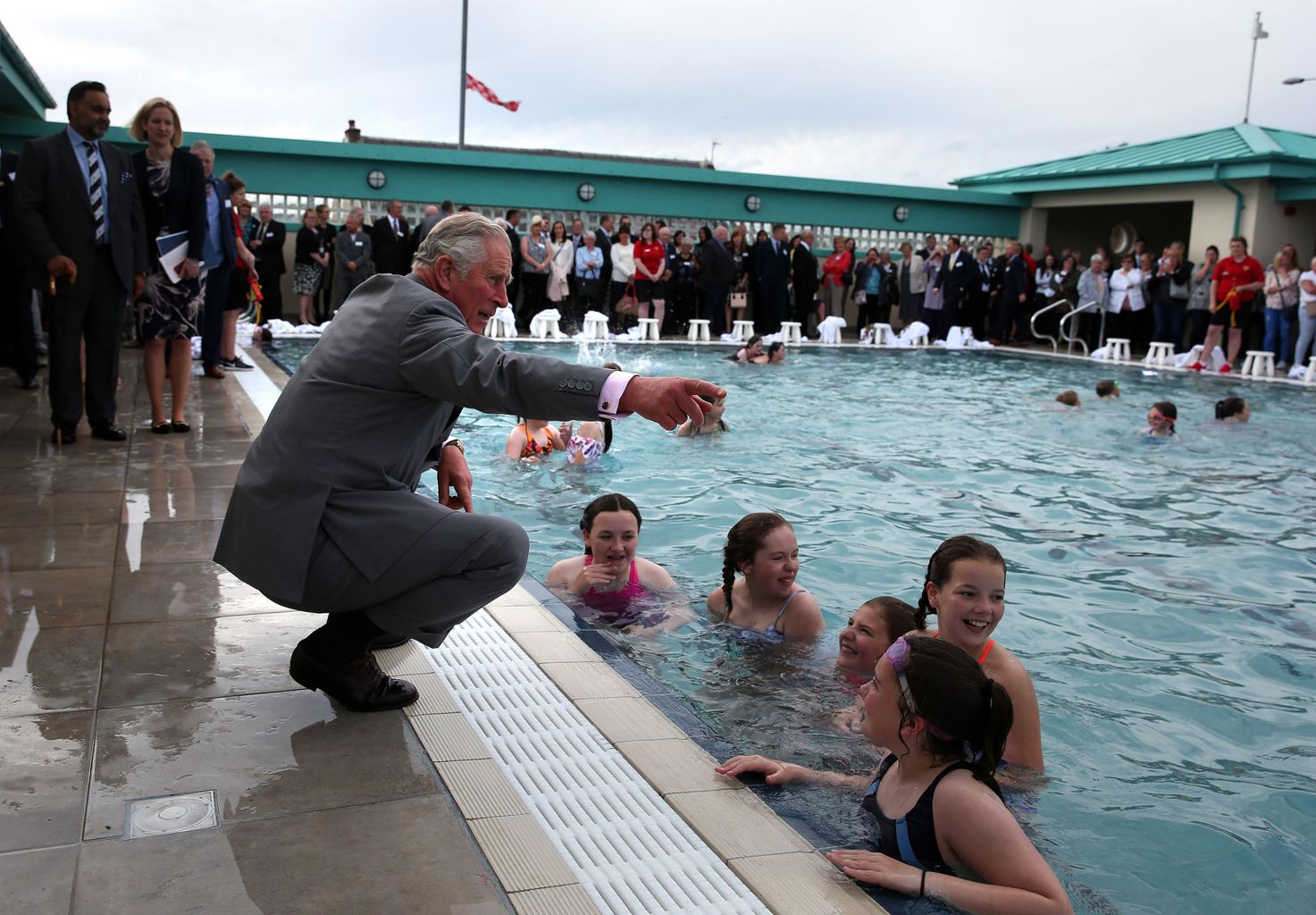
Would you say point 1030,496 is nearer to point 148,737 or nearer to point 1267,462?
point 1267,462

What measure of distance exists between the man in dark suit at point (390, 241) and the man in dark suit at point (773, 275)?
21.7ft

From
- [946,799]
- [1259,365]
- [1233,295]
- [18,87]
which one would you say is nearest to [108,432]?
[946,799]

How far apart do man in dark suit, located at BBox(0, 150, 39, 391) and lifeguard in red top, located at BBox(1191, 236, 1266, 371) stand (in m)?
16.0

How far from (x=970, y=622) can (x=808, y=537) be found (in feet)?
11.8

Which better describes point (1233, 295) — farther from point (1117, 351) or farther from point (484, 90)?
point (484, 90)

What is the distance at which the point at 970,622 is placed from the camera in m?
3.39

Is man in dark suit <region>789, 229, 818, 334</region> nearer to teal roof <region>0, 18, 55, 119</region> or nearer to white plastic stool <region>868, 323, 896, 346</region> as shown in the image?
white plastic stool <region>868, 323, 896, 346</region>

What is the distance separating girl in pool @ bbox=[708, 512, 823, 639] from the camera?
4.54 m

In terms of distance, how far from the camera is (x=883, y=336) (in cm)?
2077

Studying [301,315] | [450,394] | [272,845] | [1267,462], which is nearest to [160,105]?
[450,394]

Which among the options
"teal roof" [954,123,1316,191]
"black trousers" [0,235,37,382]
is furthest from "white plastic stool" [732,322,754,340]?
"black trousers" [0,235,37,382]

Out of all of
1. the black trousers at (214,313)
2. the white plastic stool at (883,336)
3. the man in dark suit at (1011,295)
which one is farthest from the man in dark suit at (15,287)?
the man in dark suit at (1011,295)

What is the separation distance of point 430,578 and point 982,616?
167 cm

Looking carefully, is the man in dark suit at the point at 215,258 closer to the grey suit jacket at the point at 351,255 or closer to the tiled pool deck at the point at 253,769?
the tiled pool deck at the point at 253,769
